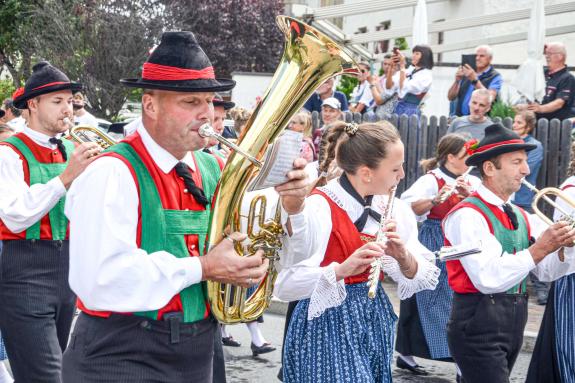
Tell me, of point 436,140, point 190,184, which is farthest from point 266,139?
point 436,140

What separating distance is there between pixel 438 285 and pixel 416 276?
264 centimetres

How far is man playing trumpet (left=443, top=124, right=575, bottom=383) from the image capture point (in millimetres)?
4590

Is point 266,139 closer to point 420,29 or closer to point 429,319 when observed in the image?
point 429,319

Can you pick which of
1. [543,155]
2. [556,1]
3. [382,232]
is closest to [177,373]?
[382,232]

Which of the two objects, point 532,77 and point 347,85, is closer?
point 532,77

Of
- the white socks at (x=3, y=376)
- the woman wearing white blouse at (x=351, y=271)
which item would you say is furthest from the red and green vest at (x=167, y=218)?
the white socks at (x=3, y=376)

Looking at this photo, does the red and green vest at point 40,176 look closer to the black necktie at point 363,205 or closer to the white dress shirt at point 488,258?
the black necktie at point 363,205

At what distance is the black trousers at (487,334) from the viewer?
4.70 m

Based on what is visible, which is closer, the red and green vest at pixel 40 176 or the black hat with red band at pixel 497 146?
the black hat with red band at pixel 497 146

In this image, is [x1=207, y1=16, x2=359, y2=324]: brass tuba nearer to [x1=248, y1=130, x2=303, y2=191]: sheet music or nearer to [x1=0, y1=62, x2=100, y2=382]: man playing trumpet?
[x1=248, y1=130, x2=303, y2=191]: sheet music

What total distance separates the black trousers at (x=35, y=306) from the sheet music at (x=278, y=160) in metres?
2.24

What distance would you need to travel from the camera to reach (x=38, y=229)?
5.10 meters

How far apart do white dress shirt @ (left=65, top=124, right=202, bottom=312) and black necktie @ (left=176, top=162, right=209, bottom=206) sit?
24 cm

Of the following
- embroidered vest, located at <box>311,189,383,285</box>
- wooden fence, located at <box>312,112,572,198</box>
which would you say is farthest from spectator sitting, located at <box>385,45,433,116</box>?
embroidered vest, located at <box>311,189,383,285</box>
